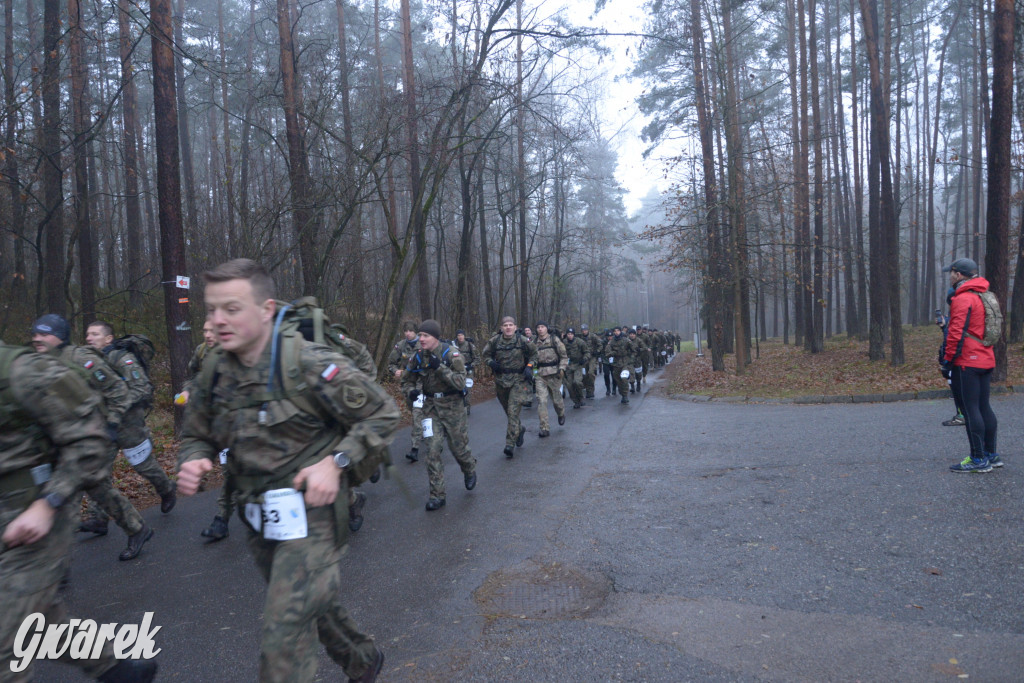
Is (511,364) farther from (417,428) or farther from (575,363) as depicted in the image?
(575,363)

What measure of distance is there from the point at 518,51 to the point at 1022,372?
16.9m

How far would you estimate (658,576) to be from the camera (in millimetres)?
4926

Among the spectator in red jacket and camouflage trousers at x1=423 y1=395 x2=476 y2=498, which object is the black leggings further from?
camouflage trousers at x1=423 y1=395 x2=476 y2=498

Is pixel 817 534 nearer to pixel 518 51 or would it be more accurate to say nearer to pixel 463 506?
pixel 463 506

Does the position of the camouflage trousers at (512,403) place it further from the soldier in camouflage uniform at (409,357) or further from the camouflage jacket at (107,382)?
the camouflage jacket at (107,382)

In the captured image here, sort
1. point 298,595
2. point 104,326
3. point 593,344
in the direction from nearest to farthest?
1. point 298,595
2. point 104,326
3. point 593,344

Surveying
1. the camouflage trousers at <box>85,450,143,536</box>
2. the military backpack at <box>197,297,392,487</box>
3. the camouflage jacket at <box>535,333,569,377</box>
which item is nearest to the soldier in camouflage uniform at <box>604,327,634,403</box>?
the camouflage jacket at <box>535,333,569,377</box>

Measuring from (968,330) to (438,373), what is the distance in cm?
534

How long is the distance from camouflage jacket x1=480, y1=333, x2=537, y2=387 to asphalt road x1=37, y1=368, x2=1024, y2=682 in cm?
219

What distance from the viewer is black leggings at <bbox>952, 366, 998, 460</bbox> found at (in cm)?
698

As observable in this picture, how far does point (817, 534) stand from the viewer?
18.5ft

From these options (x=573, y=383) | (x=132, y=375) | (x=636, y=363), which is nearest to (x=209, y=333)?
(x=132, y=375)

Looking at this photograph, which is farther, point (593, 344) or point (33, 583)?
point (593, 344)

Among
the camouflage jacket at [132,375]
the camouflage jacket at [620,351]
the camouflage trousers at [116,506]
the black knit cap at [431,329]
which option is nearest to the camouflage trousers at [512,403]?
the black knit cap at [431,329]
